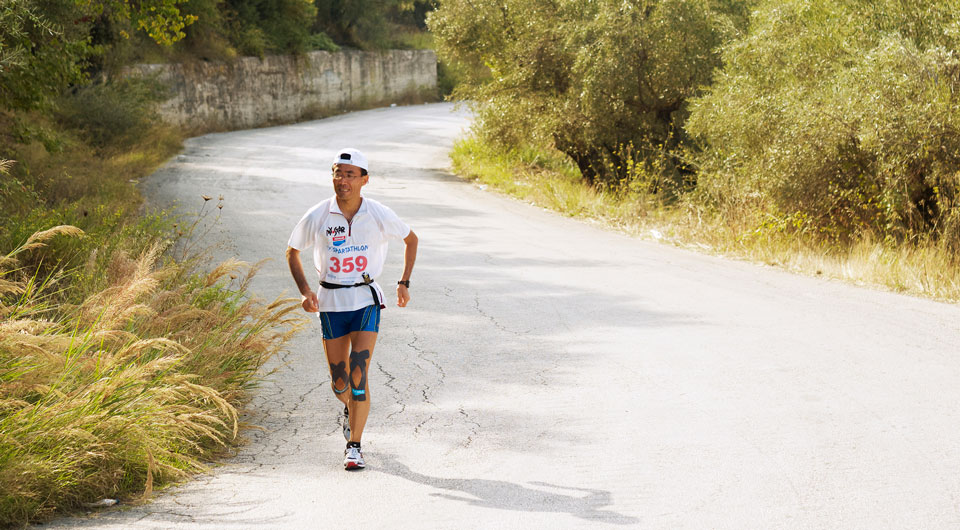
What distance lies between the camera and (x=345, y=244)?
554cm

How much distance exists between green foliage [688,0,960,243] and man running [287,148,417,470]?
7712 mm

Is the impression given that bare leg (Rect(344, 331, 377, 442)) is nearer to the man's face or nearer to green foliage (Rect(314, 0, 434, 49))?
the man's face

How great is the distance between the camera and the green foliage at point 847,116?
11.3 meters

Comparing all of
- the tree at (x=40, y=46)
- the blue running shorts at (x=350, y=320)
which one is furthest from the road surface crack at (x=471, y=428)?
the tree at (x=40, y=46)

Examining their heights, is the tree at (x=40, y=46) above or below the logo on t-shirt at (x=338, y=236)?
above

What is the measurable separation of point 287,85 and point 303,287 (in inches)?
1357

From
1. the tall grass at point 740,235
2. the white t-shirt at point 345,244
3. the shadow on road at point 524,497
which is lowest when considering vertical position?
the tall grass at point 740,235

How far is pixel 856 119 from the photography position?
38.7 ft

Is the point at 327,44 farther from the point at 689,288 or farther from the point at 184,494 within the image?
the point at 184,494

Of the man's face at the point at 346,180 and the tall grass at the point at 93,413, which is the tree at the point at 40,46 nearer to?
the tall grass at the point at 93,413

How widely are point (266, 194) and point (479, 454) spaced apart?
1340cm

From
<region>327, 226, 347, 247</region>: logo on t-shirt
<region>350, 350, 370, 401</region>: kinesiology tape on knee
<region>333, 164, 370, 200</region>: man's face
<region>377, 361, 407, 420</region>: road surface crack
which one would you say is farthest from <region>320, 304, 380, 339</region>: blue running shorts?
<region>377, 361, 407, 420</region>: road surface crack

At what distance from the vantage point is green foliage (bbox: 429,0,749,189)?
56.3ft

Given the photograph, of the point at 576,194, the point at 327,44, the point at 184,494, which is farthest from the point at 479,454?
the point at 327,44
